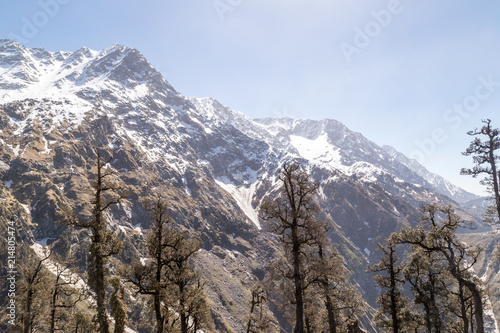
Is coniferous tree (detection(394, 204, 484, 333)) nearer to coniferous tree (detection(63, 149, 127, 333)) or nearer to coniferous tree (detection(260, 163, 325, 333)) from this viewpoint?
coniferous tree (detection(260, 163, 325, 333))

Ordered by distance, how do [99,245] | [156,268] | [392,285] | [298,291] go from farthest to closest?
[392,285], [156,268], [99,245], [298,291]

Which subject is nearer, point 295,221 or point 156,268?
point 295,221

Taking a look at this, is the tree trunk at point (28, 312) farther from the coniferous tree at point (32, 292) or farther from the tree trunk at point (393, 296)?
the tree trunk at point (393, 296)

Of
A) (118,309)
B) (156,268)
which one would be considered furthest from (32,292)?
(156,268)

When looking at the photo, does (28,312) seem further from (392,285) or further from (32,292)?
(392,285)

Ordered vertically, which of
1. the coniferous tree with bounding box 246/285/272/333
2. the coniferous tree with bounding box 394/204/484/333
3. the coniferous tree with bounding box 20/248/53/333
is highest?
the coniferous tree with bounding box 394/204/484/333

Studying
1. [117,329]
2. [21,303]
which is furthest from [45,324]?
[117,329]

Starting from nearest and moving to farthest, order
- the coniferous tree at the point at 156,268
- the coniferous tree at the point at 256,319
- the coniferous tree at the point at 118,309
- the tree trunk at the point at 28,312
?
the coniferous tree at the point at 156,268 → the coniferous tree at the point at 118,309 → the tree trunk at the point at 28,312 → the coniferous tree at the point at 256,319

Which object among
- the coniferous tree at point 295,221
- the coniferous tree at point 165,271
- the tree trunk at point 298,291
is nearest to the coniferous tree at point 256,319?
the coniferous tree at point 165,271

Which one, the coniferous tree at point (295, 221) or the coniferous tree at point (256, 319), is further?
the coniferous tree at point (256, 319)

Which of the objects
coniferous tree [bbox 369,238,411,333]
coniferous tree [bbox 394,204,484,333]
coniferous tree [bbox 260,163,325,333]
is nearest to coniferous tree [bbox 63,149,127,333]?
coniferous tree [bbox 260,163,325,333]

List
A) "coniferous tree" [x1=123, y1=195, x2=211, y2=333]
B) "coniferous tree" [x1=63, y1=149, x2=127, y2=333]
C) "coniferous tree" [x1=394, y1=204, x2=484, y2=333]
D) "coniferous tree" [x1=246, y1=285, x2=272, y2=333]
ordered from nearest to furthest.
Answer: "coniferous tree" [x1=394, y1=204, x2=484, y2=333] < "coniferous tree" [x1=63, y1=149, x2=127, y2=333] < "coniferous tree" [x1=123, y1=195, x2=211, y2=333] < "coniferous tree" [x1=246, y1=285, x2=272, y2=333]

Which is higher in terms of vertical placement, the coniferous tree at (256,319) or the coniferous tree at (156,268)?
the coniferous tree at (156,268)

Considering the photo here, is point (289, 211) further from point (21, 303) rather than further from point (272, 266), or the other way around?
point (21, 303)
